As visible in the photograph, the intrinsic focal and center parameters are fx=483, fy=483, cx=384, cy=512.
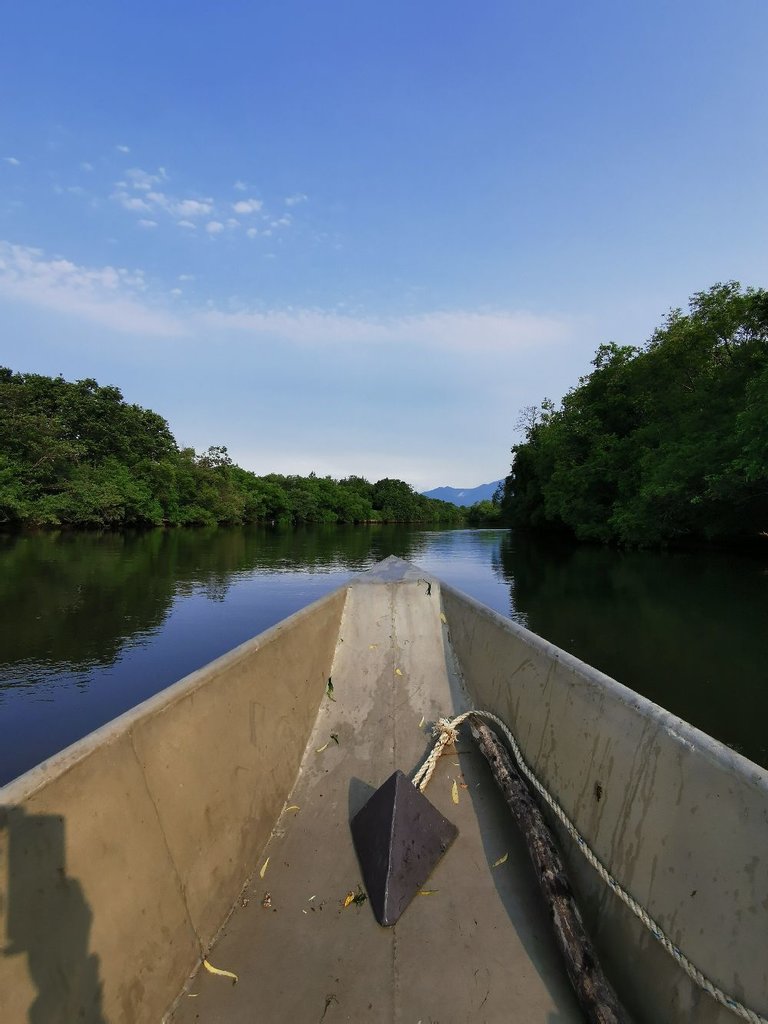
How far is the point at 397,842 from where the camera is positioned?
231 cm

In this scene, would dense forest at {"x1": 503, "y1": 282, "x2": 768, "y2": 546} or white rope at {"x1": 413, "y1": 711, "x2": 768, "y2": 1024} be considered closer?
white rope at {"x1": 413, "y1": 711, "x2": 768, "y2": 1024}

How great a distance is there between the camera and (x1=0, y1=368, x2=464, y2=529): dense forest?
119 feet

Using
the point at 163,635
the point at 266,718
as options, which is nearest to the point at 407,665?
the point at 266,718

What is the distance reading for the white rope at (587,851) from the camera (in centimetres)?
127

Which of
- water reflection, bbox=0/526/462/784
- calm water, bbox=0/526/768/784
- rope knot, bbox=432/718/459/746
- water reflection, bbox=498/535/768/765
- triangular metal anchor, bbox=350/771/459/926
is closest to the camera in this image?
triangular metal anchor, bbox=350/771/459/926

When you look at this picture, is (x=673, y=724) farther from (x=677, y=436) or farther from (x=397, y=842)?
(x=677, y=436)

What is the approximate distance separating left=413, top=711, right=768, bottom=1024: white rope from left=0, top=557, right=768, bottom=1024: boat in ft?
0.06

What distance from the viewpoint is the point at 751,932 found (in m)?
1.24

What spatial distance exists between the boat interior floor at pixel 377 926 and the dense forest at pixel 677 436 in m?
15.1

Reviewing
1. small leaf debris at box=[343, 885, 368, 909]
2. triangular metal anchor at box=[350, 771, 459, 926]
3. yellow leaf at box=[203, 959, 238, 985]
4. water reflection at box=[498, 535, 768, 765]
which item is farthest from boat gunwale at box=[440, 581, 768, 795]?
water reflection at box=[498, 535, 768, 765]

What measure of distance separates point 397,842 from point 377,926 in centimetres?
33

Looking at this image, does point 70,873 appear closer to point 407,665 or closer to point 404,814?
point 404,814

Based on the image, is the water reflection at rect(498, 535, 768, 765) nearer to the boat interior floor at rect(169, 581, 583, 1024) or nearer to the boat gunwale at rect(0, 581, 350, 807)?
the boat interior floor at rect(169, 581, 583, 1024)

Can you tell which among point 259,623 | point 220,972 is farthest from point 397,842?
point 259,623
